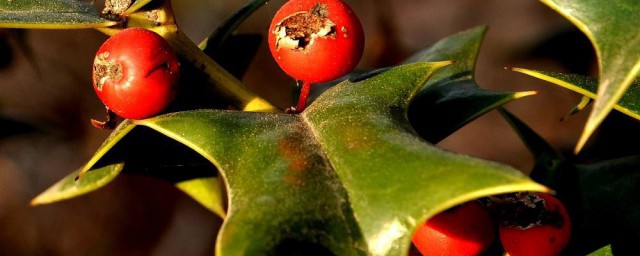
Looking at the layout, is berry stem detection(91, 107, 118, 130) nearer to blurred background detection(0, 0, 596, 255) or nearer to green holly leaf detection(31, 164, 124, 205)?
green holly leaf detection(31, 164, 124, 205)

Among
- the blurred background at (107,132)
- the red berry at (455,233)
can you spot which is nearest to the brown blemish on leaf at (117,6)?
the red berry at (455,233)

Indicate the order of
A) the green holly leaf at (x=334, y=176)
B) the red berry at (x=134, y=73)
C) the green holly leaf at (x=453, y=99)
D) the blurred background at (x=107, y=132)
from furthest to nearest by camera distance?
the blurred background at (x=107, y=132), the green holly leaf at (x=453, y=99), the red berry at (x=134, y=73), the green holly leaf at (x=334, y=176)

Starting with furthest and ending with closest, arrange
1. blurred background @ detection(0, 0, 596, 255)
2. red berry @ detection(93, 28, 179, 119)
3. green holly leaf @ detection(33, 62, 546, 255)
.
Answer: blurred background @ detection(0, 0, 596, 255), red berry @ detection(93, 28, 179, 119), green holly leaf @ detection(33, 62, 546, 255)

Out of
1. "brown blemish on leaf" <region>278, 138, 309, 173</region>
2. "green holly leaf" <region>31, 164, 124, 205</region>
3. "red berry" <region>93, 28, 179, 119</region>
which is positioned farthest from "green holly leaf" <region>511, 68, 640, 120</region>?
"green holly leaf" <region>31, 164, 124, 205</region>

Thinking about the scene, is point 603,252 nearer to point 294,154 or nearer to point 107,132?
point 294,154

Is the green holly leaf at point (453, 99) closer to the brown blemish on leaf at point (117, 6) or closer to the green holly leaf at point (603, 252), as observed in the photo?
the green holly leaf at point (603, 252)

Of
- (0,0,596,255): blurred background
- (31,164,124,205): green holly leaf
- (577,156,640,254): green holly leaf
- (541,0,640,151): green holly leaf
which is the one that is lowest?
(0,0,596,255): blurred background

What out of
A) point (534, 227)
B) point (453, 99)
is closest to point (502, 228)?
point (534, 227)
